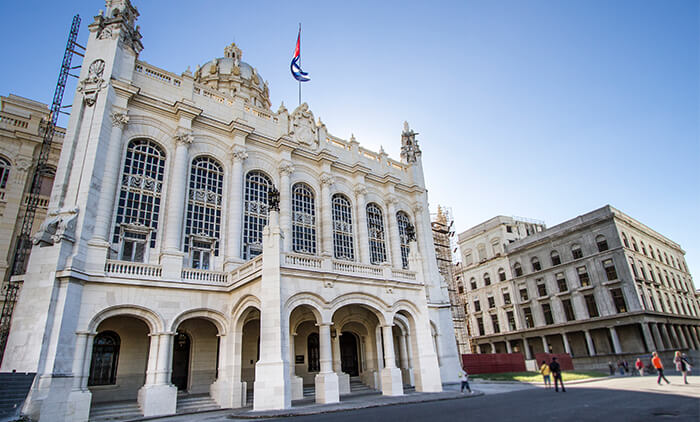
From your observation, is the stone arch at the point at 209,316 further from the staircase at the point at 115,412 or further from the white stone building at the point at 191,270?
the staircase at the point at 115,412

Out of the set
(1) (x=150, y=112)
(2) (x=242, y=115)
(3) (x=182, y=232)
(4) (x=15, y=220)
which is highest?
(2) (x=242, y=115)

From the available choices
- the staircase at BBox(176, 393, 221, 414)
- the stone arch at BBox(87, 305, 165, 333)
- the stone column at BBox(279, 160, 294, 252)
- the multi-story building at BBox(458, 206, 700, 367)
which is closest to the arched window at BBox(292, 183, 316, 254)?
the stone column at BBox(279, 160, 294, 252)

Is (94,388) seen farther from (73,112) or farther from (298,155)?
(298,155)

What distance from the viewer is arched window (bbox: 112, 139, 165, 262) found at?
20938mm

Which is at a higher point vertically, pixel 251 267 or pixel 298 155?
pixel 298 155

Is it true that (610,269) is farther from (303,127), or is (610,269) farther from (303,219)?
(303,127)

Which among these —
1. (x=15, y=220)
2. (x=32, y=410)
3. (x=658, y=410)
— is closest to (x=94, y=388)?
(x=32, y=410)

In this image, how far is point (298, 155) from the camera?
29422 millimetres

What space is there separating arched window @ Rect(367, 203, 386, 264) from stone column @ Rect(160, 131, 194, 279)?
566 inches

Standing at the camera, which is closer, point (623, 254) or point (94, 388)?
point (94, 388)

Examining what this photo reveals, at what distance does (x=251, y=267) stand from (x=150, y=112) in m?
12.1

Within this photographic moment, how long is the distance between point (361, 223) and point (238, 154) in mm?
10679

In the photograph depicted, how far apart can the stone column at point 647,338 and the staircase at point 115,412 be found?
44981 millimetres

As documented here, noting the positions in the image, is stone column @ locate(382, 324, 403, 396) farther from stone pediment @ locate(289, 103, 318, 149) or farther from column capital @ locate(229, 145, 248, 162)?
stone pediment @ locate(289, 103, 318, 149)
